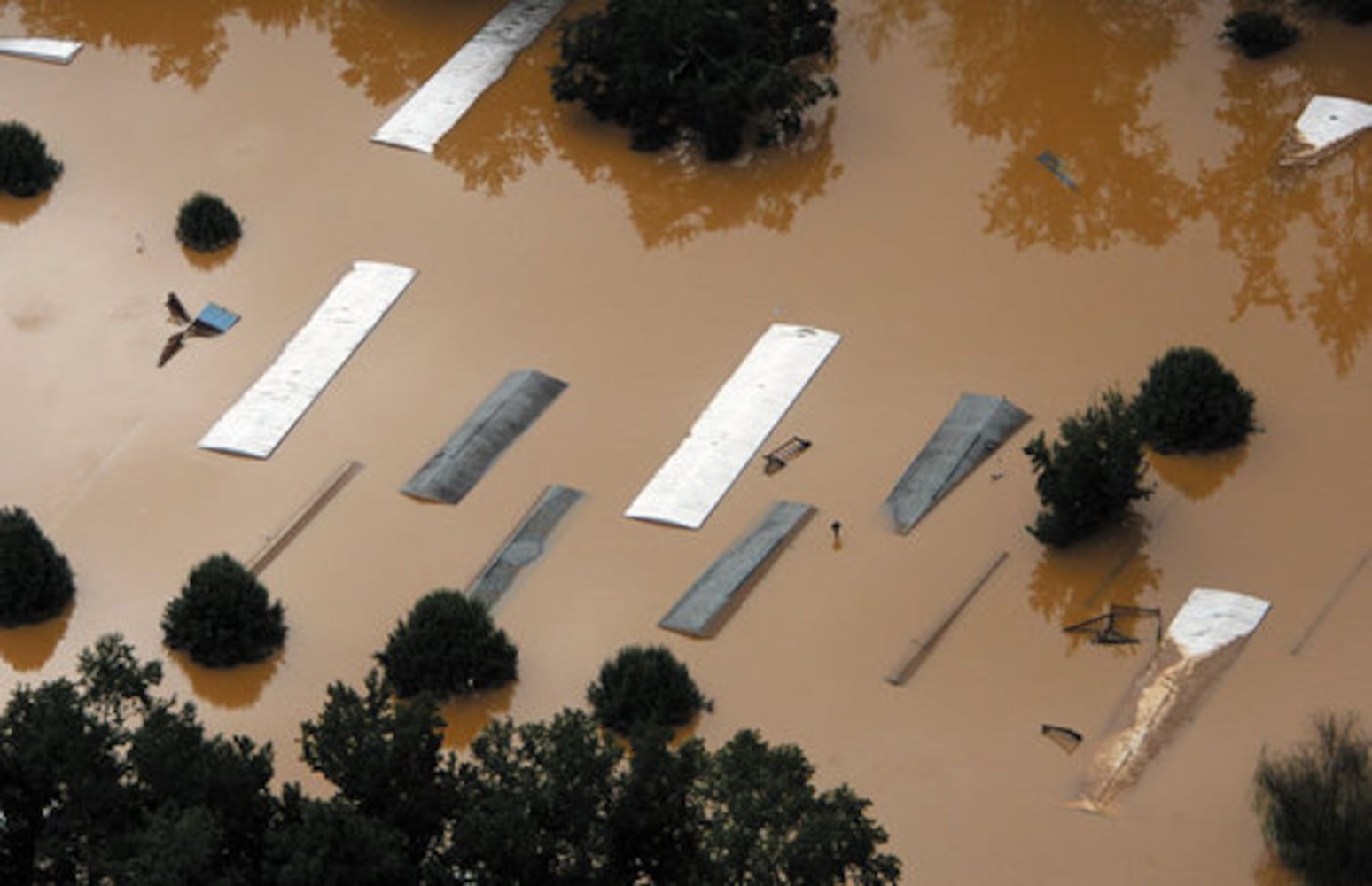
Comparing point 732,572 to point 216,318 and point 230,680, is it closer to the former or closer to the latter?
point 230,680

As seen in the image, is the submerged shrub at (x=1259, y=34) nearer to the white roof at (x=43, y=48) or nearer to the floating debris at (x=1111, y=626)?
the floating debris at (x=1111, y=626)

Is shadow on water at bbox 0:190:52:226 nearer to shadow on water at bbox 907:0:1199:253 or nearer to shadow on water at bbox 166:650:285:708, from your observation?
shadow on water at bbox 166:650:285:708

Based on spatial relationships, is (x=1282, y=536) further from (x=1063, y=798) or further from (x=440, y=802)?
(x=440, y=802)

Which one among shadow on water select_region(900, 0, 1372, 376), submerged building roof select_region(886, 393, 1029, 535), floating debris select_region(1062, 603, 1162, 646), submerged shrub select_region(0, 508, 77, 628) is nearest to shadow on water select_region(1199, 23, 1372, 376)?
shadow on water select_region(900, 0, 1372, 376)

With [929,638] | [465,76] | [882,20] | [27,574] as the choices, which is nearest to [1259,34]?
[882,20]

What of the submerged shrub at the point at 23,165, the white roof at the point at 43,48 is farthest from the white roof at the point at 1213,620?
the white roof at the point at 43,48

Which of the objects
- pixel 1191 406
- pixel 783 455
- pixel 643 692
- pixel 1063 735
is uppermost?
pixel 1191 406

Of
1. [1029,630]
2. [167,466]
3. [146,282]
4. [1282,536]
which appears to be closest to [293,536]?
[167,466]
